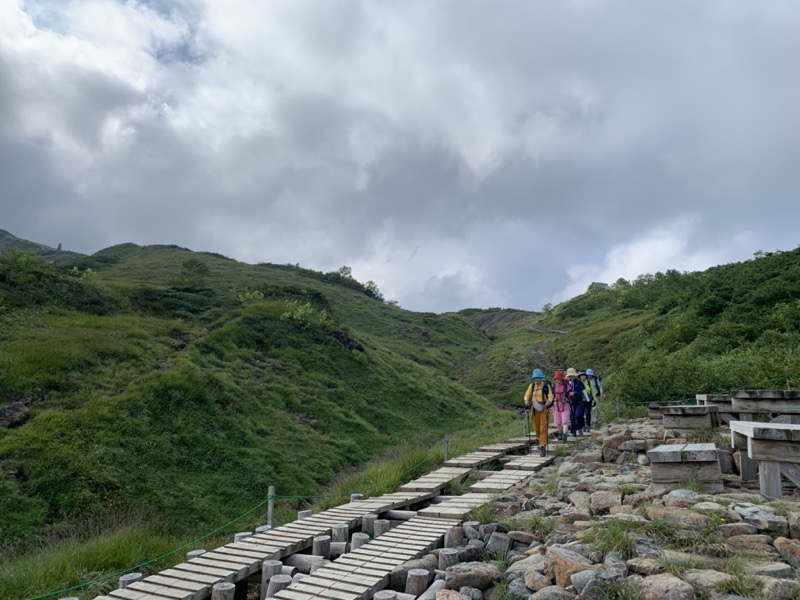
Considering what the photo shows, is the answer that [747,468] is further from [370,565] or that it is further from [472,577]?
[370,565]

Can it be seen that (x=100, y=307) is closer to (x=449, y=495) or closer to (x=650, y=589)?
(x=449, y=495)

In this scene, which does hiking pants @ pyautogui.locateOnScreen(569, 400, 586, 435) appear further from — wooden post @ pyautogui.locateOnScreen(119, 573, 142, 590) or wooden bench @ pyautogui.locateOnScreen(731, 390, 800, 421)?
wooden post @ pyautogui.locateOnScreen(119, 573, 142, 590)

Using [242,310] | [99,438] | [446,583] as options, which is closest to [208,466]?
[99,438]

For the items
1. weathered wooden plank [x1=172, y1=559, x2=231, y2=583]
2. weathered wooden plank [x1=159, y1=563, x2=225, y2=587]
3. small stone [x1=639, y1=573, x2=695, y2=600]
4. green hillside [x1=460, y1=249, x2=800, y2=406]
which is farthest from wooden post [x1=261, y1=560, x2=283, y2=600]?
green hillside [x1=460, y1=249, x2=800, y2=406]

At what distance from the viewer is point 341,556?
6480mm

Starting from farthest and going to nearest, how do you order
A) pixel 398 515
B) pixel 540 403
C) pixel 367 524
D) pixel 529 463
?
1. pixel 540 403
2. pixel 529 463
3. pixel 398 515
4. pixel 367 524

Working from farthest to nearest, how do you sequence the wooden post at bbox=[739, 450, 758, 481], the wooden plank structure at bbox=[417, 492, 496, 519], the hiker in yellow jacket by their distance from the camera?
the hiker in yellow jacket
the wooden plank structure at bbox=[417, 492, 496, 519]
the wooden post at bbox=[739, 450, 758, 481]

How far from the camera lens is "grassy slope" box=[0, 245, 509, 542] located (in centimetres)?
1401

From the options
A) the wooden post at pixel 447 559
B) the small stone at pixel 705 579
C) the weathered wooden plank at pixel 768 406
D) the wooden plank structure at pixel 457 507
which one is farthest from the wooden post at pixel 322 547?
the weathered wooden plank at pixel 768 406

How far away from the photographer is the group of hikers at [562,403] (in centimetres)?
1250

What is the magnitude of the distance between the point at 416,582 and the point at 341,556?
4.36 feet

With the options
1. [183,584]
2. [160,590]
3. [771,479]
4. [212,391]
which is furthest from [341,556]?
[212,391]

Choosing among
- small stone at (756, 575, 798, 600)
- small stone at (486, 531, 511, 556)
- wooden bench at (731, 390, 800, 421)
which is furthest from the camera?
wooden bench at (731, 390, 800, 421)

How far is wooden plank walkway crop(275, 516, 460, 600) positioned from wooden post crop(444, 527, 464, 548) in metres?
0.11
